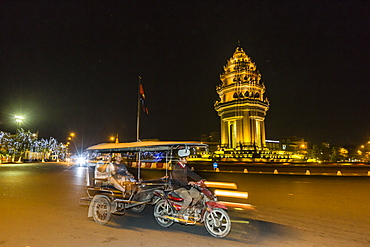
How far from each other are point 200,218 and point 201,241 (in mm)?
663

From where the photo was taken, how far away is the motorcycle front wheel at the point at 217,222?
5.35 metres

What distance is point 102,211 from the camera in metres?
6.59

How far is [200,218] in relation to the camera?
5691mm

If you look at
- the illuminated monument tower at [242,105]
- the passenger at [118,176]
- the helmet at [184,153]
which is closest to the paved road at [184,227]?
the passenger at [118,176]

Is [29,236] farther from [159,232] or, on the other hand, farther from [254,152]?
[254,152]

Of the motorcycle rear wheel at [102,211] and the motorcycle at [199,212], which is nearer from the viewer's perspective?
the motorcycle at [199,212]

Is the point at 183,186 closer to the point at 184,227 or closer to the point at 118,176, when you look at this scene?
the point at 184,227

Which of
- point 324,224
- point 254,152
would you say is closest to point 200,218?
point 324,224

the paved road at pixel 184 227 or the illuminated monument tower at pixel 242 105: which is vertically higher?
the illuminated monument tower at pixel 242 105

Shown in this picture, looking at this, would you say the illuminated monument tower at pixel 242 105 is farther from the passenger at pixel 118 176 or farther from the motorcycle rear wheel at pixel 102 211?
the motorcycle rear wheel at pixel 102 211

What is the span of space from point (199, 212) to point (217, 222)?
1.65 feet

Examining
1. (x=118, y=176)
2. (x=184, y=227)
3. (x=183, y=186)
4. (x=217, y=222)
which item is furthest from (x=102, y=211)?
(x=217, y=222)

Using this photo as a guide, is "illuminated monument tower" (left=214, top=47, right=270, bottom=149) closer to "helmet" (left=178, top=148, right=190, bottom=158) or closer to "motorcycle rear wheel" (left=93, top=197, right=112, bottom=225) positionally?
"helmet" (left=178, top=148, right=190, bottom=158)

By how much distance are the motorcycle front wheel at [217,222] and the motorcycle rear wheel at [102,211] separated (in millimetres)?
2780
